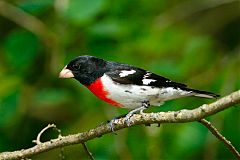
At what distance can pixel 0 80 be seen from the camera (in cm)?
564

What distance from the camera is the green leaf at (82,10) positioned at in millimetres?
5241

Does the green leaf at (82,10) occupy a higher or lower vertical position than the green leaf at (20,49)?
higher

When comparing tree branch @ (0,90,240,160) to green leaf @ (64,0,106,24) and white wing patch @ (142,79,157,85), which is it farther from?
green leaf @ (64,0,106,24)

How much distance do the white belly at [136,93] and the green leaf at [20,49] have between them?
1321mm

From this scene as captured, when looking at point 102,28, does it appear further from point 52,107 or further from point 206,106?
point 206,106

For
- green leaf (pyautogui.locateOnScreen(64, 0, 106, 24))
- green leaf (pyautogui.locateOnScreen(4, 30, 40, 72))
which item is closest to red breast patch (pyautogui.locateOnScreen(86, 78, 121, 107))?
green leaf (pyautogui.locateOnScreen(64, 0, 106, 24))

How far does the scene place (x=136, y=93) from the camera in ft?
13.4

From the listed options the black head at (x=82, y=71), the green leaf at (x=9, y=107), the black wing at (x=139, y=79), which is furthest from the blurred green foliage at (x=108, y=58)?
the black head at (x=82, y=71)

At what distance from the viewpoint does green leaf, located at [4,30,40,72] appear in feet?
17.5

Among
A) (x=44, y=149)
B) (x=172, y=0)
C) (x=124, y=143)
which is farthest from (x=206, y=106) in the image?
(x=172, y=0)

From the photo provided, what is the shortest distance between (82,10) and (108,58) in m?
0.47

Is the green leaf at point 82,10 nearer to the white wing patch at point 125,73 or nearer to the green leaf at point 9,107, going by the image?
the green leaf at point 9,107

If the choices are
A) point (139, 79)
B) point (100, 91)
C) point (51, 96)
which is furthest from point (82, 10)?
point (100, 91)

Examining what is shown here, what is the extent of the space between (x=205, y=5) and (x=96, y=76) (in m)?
2.68
